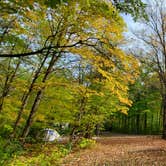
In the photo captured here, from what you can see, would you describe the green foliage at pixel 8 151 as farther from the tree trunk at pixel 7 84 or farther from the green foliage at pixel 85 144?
the green foliage at pixel 85 144

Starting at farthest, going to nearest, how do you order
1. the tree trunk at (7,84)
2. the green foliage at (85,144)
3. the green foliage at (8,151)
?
the green foliage at (85,144), the tree trunk at (7,84), the green foliage at (8,151)

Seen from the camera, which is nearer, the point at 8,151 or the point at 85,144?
the point at 8,151

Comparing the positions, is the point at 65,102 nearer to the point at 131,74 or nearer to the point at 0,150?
the point at 131,74

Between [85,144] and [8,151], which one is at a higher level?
[85,144]

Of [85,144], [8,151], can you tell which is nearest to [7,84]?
[8,151]

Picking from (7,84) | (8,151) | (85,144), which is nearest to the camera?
(8,151)

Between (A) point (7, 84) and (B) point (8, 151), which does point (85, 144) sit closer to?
(A) point (7, 84)

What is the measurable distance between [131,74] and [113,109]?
36.0ft

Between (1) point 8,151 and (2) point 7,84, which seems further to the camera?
(2) point 7,84

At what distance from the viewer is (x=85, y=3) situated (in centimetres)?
662

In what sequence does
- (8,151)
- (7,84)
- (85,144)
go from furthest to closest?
(85,144), (7,84), (8,151)

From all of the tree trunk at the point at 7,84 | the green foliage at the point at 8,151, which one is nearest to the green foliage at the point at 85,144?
the tree trunk at the point at 7,84

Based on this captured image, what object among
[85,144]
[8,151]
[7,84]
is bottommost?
[8,151]

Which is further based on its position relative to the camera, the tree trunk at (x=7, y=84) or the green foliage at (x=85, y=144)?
the green foliage at (x=85, y=144)
